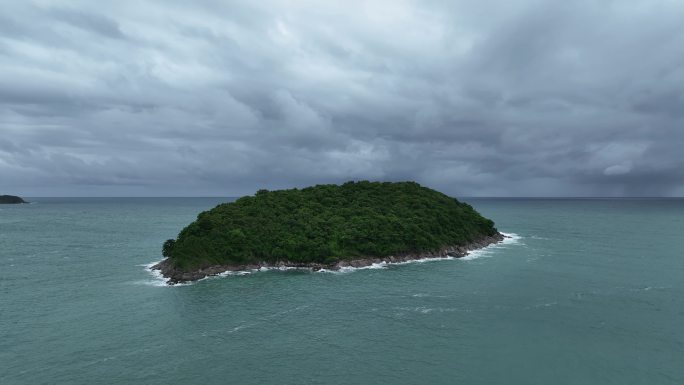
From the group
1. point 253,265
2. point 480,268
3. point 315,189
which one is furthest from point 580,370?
point 315,189

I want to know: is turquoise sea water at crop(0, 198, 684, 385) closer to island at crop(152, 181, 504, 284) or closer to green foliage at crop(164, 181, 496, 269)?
island at crop(152, 181, 504, 284)

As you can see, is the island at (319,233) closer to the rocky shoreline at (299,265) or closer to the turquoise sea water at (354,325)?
the rocky shoreline at (299,265)

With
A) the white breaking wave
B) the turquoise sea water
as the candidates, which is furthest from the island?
the turquoise sea water

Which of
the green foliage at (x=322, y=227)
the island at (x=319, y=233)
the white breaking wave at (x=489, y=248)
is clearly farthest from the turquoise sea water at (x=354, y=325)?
the white breaking wave at (x=489, y=248)

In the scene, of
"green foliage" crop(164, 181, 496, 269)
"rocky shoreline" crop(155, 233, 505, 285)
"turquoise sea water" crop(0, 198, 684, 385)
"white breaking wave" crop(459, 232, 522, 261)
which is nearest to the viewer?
"turquoise sea water" crop(0, 198, 684, 385)

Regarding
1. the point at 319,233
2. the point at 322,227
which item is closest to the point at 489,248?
the point at 322,227

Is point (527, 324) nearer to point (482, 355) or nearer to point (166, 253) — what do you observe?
point (482, 355)
